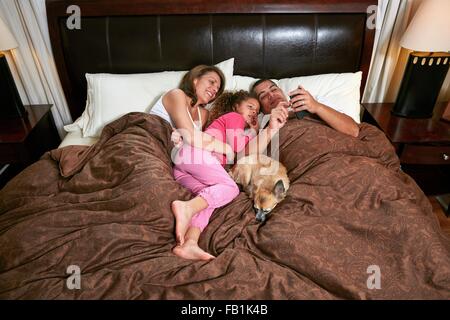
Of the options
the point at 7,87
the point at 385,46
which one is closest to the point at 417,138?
the point at 385,46

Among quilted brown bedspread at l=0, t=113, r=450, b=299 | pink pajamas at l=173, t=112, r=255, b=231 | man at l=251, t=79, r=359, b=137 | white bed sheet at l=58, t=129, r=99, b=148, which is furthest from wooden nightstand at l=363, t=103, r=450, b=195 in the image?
white bed sheet at l=58, t=129, r=99, b=148

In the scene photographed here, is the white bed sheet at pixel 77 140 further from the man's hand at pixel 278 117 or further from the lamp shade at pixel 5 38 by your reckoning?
the man's hand at pixel 278 117

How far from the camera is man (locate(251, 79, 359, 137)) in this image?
1.46 metres

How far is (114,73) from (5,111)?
2.18 ft

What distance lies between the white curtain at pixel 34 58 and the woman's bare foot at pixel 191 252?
5.11ft

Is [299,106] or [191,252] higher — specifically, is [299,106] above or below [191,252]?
above

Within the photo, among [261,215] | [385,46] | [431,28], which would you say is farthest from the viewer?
[385,46]

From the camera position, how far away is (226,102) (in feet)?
5.37

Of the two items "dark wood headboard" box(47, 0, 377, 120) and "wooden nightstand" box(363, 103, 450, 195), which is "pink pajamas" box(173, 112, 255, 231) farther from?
"wooden nightstand" box(363, 103, 450, 195)

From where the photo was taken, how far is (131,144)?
1.30 meters

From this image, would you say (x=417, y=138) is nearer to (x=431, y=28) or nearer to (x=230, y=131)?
(x=431, y=28)

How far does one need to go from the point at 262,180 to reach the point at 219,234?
0.30m

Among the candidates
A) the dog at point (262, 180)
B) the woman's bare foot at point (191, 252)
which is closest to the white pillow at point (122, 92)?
the dog at point (262, 180)

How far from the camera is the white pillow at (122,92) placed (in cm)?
168
